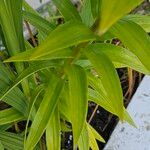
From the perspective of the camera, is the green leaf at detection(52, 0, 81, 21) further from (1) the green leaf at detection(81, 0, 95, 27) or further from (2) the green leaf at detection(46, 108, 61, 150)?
(2) the green leaf at detection(46, 108, 61, 150)

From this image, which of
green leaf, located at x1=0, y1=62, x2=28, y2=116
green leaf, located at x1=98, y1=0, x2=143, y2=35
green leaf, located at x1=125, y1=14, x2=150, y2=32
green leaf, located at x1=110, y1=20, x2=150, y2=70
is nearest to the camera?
green leaf, located at x1=98, y1=0, x2=143, y2=35

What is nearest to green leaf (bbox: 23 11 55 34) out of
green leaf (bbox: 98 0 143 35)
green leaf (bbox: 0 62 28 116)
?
green leaf (bbox: 0 62 28 116)

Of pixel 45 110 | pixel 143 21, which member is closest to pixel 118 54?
pixel 143 21

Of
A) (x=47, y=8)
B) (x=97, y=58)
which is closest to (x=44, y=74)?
(x=97, y=58)

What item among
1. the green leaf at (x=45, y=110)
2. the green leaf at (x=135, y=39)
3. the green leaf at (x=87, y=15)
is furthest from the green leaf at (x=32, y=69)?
the green leaf at (x=135, y=39)

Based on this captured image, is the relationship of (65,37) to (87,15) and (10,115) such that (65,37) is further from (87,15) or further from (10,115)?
(10,115)

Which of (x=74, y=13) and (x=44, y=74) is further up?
(x=74, y=13)

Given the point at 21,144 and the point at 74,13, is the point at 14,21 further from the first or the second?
the point at 21,144
